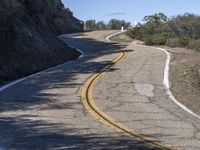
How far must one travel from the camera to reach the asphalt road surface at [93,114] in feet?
33.4

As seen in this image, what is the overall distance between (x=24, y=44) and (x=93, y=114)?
11754 mm

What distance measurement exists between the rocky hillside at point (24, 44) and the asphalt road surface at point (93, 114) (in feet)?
3.56

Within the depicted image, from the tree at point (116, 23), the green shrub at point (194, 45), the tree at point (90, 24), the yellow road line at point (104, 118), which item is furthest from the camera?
the tree at point (90, 24)

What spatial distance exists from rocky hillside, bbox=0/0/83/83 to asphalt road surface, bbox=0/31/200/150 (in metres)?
1.08

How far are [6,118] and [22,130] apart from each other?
1.37 m

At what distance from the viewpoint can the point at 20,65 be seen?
21.5m

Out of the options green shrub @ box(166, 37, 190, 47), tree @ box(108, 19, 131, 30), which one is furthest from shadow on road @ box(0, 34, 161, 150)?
tree @ box(108, 19, 131, 30)

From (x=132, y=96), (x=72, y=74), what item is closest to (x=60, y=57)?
(x=72, y=74)

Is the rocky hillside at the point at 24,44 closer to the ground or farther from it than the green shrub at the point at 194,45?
farther from it

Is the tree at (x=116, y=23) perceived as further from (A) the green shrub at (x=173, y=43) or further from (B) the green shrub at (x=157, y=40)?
(A) the green shrub at (x=173, y=43)

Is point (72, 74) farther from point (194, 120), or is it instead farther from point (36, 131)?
point (36, 131)

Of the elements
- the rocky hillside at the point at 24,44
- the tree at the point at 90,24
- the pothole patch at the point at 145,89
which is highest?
the rocky hillside at the point at 24,44

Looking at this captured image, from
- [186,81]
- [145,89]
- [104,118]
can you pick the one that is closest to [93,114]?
[104,118]

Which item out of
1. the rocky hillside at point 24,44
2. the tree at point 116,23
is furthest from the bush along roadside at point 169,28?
the tree at point 116,23
